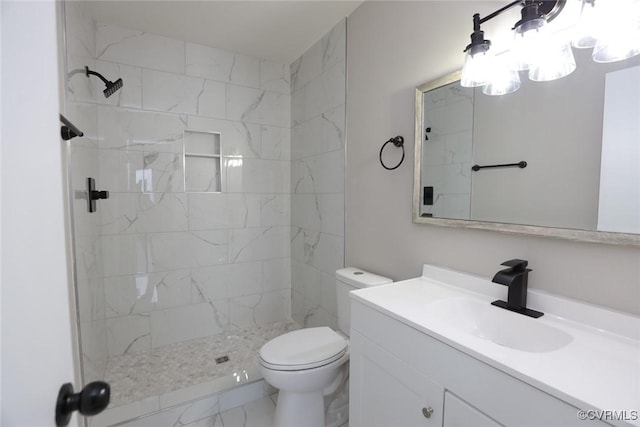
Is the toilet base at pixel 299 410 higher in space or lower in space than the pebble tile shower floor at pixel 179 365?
higher

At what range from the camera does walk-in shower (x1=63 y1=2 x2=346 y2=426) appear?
1914 mm

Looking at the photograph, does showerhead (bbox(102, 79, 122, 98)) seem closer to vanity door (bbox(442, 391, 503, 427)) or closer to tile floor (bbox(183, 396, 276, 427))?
tile floor (bbox(183, 396, 276, 427))

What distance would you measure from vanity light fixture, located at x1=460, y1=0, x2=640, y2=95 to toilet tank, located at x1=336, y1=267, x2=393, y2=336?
1.07 metres

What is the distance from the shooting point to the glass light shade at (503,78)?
3.51ft

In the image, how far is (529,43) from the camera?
38.4 inches

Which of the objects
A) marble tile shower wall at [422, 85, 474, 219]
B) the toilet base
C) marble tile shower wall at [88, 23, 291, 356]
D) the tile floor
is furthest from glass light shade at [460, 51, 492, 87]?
the tile floor

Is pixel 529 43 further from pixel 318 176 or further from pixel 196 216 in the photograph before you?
pixel 196 216

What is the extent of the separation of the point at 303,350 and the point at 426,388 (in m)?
0.76

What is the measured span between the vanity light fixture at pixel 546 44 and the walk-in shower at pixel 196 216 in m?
1.05

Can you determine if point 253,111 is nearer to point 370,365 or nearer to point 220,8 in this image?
point 220,8

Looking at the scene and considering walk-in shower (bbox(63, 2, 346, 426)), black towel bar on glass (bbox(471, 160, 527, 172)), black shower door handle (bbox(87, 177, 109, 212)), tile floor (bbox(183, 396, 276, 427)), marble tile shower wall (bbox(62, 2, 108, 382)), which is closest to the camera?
black towel bar on glass (bbox(471, 160, 527, 172))
